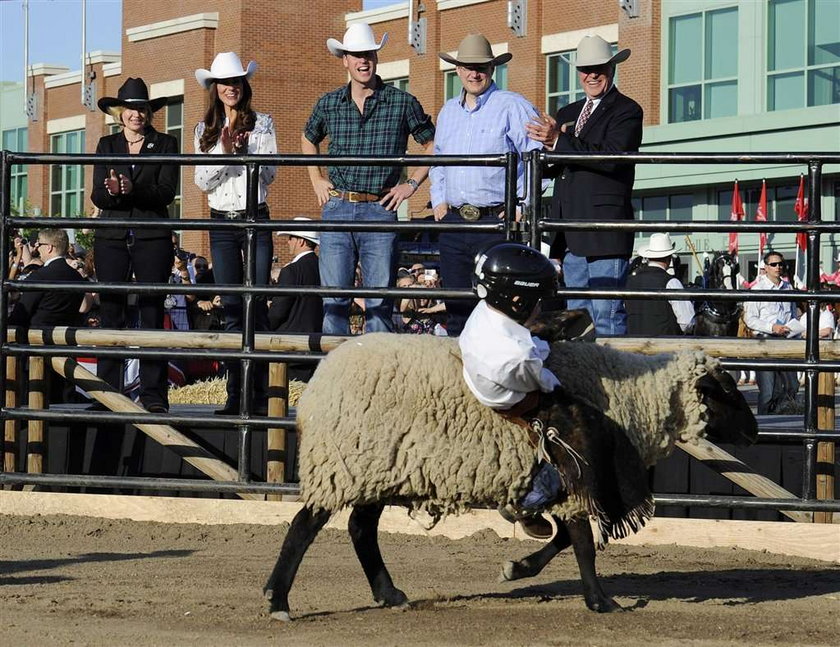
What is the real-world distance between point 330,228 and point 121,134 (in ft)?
7.39

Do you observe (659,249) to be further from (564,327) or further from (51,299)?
(564,327)

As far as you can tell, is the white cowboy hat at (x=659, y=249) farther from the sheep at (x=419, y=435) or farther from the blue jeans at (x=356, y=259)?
the sheep at (x=419, y=435)

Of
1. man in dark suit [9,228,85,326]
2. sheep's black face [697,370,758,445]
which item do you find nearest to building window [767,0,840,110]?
man in dark suit [9,228,85,326]

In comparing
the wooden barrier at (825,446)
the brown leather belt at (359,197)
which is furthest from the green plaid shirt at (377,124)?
the wooden barrier at (825,446)

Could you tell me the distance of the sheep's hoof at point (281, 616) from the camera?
5949mm

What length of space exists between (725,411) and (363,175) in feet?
10.7

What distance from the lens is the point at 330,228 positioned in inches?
323

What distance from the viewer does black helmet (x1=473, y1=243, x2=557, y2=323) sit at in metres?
5.85

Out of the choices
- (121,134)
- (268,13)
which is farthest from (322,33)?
(121,134)

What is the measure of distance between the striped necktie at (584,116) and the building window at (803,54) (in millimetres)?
25732

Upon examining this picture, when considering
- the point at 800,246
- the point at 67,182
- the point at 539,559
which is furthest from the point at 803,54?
the point at 67,182

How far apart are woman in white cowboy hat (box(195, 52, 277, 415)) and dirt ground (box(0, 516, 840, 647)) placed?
1.32 metres

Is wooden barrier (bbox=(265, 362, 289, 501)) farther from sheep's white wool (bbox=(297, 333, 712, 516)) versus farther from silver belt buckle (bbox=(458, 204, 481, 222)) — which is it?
sheep's white wool (bbox=(297, 333, 712, 516))

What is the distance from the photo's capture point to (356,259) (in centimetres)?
890
